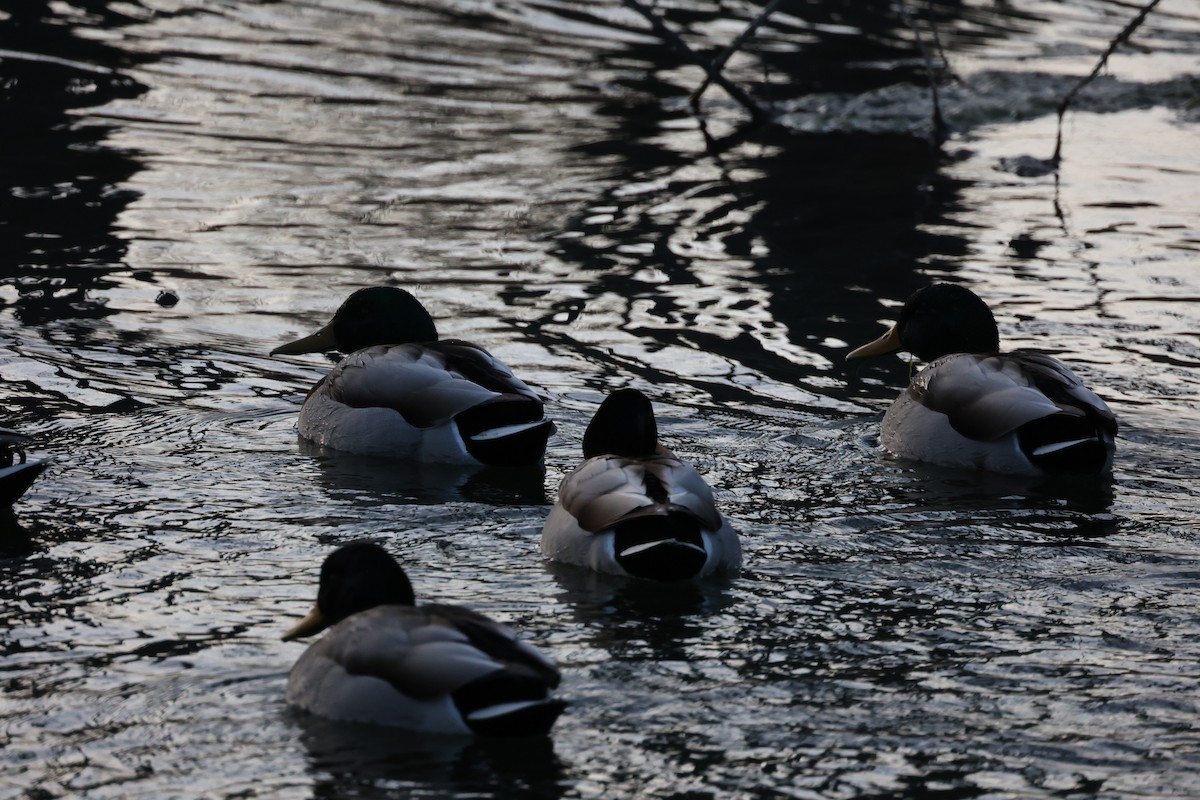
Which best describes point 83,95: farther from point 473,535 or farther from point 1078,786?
point 1078,786

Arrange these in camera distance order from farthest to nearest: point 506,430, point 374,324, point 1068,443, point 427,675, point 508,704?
point 374,324 → point 506,430 → point 1068,443 → point 427,675 → point 508,704

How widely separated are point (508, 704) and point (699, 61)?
13.5 m

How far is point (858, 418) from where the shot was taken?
10406 mm

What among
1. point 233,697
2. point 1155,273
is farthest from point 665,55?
point 233,697

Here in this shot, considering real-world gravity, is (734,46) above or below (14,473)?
above

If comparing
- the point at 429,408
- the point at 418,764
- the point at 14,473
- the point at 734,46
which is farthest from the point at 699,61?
the point at 418,764

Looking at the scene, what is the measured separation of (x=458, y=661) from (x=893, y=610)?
2.08 metres

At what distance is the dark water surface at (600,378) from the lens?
19.9ft

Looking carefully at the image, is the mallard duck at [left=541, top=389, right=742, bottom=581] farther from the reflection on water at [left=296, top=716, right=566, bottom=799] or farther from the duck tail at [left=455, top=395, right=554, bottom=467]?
the reflection on water at [left=296, top=716, right=566, bottom=799]

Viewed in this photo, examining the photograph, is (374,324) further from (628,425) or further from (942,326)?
(942,326)

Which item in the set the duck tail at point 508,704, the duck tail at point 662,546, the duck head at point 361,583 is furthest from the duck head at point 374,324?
the duck tail at point 508,704

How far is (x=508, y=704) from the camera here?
5754 mm

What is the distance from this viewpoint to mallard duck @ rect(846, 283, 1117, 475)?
921 centimetres

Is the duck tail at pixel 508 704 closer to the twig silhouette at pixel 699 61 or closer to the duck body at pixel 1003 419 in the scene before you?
the duck body at pixel 1003 419
